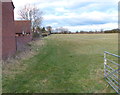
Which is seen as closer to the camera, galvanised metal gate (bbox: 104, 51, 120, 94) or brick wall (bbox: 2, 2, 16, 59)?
galvanised metal gate (bbox: 104, 51, 120, 94)

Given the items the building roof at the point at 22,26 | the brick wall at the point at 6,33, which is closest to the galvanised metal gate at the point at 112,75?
the brick wall at the point at 6,33

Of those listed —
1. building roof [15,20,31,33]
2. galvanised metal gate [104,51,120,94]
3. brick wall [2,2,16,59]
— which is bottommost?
galvanised metal gate [104,51,120,94]

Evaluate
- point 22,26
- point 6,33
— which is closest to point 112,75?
point 6,33

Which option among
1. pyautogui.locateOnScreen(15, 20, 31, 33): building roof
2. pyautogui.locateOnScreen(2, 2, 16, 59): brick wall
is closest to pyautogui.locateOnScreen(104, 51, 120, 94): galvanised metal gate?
pyautogui.locateOnScreen(2, 2, 16, 59): brick wall

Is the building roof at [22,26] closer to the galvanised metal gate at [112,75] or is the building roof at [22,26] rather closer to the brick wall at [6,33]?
the brick wall at [6,33]

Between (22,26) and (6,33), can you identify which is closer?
(6,33)

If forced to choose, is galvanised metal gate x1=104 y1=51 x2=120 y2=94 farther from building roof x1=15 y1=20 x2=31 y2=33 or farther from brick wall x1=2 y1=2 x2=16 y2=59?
building roof x1=15 y1=20 x2=31 y2=33

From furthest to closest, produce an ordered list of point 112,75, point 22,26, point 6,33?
point 22,26, point 6,33, point 112,75

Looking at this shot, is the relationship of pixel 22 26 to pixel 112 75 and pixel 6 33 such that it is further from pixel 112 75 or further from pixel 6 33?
pixel 112 75

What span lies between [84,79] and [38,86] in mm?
1977

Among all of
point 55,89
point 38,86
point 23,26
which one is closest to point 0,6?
point 38,86

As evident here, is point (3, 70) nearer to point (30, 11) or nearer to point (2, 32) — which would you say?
point (2, 32)

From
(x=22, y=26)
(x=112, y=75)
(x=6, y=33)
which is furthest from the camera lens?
(x=22, y=26)

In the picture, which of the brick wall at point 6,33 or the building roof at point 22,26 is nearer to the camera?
the brick wall at point 6,33
